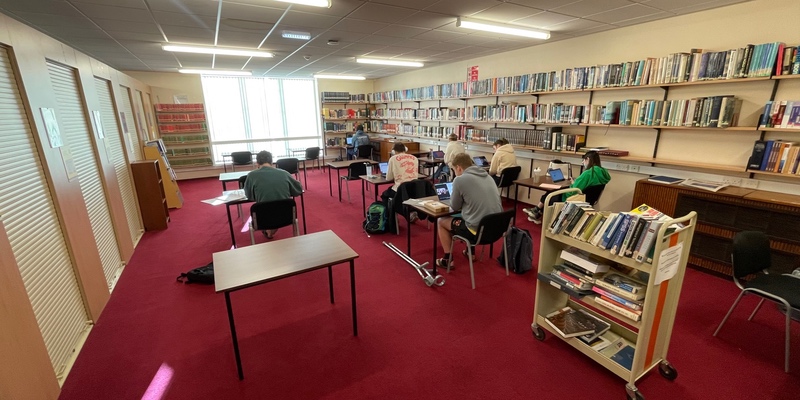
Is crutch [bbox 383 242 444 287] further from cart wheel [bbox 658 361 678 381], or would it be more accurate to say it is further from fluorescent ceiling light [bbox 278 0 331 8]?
fluorescent ceiling light [bbox 278 0 331 8]

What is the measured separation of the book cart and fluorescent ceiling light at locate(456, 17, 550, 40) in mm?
2786

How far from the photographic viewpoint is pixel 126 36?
450 centimetres

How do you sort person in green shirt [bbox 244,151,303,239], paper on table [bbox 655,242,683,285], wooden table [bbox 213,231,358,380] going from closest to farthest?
paper on table [bbox 655,242,683,285] → wooden table [bbox 213,231,358,380] → person in green shirt [bbox 244,151,303,239]

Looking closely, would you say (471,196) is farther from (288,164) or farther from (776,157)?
(288,164)

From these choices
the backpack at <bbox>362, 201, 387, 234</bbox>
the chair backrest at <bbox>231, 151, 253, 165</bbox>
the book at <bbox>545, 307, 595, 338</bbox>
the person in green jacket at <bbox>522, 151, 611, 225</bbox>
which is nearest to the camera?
the book at <bbox>545, 307, 595, 338</bbox>

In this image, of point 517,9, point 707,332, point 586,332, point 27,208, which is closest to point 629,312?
point 586,332

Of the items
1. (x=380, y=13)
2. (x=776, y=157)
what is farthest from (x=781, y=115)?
(x=380, y=13)

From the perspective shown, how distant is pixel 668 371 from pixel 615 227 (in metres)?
1.11

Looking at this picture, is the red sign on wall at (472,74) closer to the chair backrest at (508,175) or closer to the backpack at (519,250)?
the chair backrest at (508,175)

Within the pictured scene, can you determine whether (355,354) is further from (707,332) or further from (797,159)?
(797,159)

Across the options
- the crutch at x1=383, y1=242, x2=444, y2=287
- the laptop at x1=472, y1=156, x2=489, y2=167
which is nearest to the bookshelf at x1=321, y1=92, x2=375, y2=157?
the laptop at x1=472, y1=156, x2=489, y2=167

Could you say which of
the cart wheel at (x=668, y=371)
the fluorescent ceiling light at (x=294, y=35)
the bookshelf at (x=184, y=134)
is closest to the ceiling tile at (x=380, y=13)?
the fluorescent ceiling light at (x=294, y=35)

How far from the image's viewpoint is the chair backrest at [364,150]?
370 inches

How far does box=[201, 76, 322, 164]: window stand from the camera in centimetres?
945
